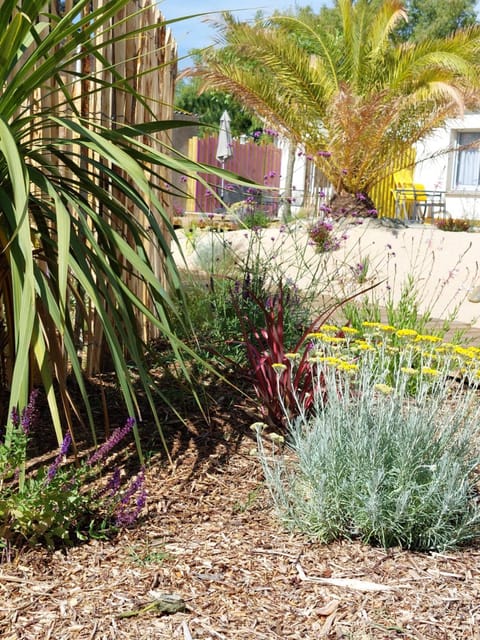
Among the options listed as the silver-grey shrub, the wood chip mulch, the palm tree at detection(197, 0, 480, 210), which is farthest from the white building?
the wood chip mulch

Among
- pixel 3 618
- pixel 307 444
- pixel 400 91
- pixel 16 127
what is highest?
pixel 400 91

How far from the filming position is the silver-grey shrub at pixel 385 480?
2713 mm

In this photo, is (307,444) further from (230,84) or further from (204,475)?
(230,84)

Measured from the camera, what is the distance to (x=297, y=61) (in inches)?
531

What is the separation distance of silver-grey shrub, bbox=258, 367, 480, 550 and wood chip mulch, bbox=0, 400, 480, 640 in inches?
2.7

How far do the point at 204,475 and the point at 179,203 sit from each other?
18.9 meters

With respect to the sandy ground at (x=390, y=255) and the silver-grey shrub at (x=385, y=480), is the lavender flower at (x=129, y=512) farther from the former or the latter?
the sandy ground at (x=390, y=255)

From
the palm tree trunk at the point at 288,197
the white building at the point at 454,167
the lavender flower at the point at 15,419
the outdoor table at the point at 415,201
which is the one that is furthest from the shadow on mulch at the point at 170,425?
the white building at the point at 454,167

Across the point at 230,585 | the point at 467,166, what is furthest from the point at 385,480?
the point at 467,166

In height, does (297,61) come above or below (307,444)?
above

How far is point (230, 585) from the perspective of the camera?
2.48 metres

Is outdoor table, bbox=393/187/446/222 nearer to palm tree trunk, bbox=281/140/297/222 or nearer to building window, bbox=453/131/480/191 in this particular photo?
building window, bbox=453/131/480/191

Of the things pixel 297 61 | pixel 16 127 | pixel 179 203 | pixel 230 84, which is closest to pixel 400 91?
pixel 297 61

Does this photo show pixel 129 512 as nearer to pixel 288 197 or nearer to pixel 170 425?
pixel 170 425
